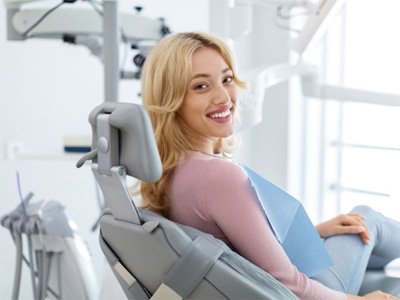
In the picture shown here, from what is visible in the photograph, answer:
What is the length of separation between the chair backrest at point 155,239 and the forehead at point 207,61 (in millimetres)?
303

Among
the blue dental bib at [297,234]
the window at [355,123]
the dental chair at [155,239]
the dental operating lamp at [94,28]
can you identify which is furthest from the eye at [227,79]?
the window at [355,123]

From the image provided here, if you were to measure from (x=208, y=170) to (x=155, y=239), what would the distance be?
195 mm

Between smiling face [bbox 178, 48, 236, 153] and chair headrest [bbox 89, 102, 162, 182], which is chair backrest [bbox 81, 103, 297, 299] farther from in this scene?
smiling face [bbox 178, 48, 236, 153]

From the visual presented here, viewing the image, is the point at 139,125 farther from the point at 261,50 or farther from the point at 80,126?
the point at 261,50

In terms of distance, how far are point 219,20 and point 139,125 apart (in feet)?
3.55

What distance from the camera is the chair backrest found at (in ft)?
3.69

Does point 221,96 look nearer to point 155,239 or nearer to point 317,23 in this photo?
point 155,239

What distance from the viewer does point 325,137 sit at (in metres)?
3.68

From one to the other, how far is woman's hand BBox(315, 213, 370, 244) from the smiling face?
41 centimetres

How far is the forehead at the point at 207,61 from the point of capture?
1.42m

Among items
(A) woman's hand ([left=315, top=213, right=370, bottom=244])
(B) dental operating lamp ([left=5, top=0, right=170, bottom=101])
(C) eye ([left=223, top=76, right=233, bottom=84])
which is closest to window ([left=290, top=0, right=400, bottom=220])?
(B) dental operating lamp ([left=5, top=0, right=170, bottom=101])

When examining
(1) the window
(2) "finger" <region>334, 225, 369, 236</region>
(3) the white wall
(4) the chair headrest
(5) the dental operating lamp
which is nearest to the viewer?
(4) the chair headrest

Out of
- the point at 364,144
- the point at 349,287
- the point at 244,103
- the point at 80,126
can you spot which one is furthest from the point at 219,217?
the point at 364,144

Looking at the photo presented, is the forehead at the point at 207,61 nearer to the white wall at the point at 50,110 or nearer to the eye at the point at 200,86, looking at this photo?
the eye at the point at 200,86
